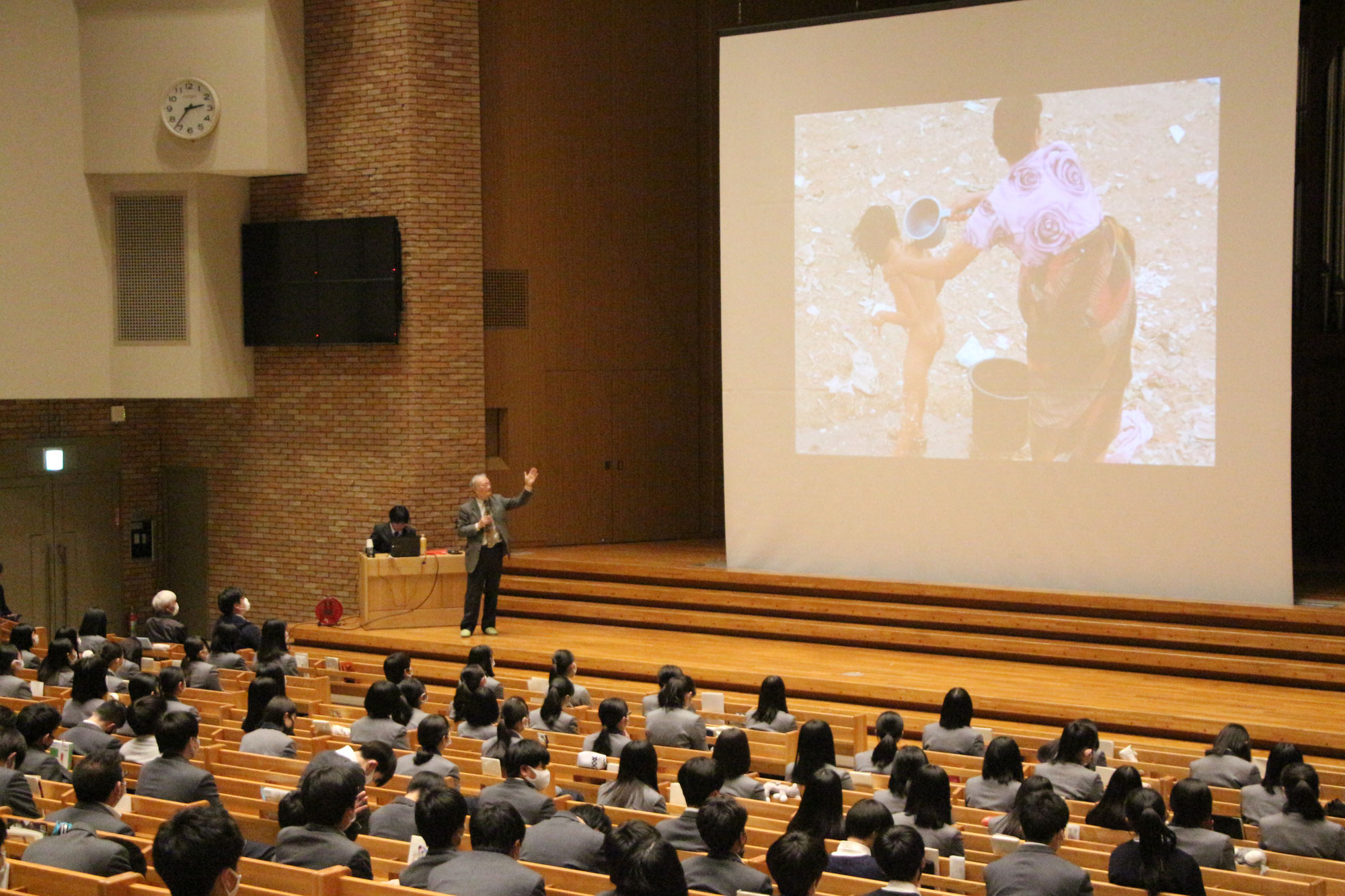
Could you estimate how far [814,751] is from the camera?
19.7 ft

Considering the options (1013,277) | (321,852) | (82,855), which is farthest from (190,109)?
(321,852)

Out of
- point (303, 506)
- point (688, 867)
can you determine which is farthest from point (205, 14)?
point (688, 867)

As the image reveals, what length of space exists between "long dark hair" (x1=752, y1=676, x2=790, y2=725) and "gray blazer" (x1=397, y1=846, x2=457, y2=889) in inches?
124

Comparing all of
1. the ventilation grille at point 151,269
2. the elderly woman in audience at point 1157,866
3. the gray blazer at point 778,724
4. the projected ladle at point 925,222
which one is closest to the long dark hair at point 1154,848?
the elderly woman in audience at point 1157,866

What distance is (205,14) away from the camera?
12.9m

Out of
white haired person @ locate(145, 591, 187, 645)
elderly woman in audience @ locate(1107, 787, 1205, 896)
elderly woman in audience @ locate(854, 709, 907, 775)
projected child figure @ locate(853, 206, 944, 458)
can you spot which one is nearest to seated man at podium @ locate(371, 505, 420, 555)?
white haired person @ locate(145, 591, 187, 645)

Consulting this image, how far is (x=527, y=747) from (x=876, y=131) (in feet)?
24.6

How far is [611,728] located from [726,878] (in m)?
2.49

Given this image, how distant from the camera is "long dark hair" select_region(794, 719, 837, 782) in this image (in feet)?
19.5

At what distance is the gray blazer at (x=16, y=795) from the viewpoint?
5488 millimetres

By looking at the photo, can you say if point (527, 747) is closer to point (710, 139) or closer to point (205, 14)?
point (205, 14)

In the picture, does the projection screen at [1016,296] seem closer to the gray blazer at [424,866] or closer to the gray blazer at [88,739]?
the gray blazer at [88,739]

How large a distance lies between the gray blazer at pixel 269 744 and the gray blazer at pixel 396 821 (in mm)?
1486

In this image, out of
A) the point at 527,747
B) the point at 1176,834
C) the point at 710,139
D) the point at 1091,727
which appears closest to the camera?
the point at 1176,834
